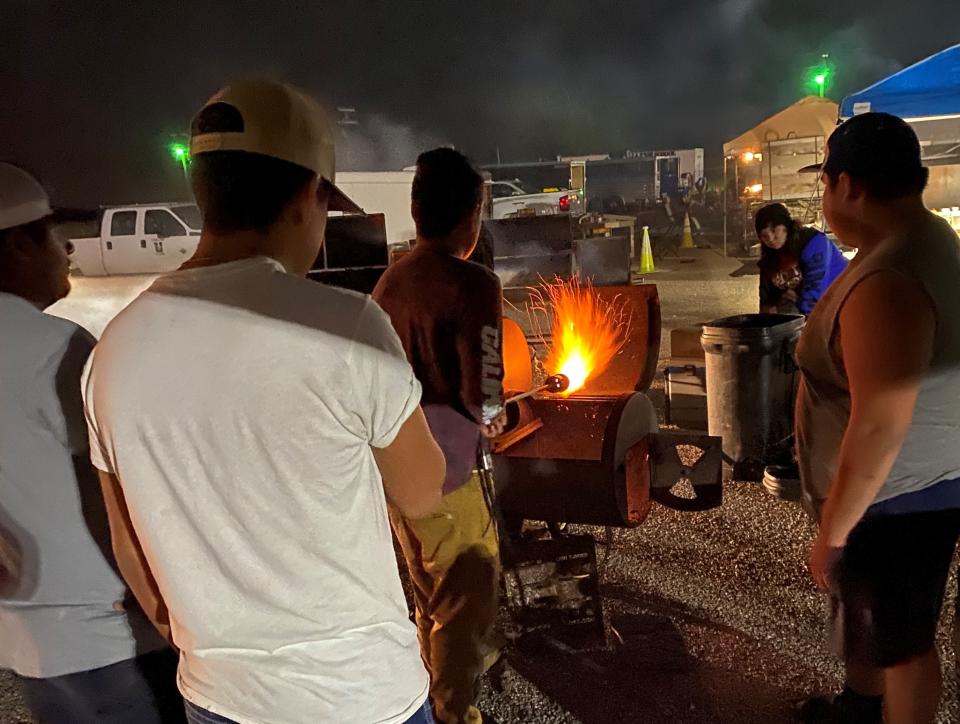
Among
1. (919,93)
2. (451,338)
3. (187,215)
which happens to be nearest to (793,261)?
(919,93)

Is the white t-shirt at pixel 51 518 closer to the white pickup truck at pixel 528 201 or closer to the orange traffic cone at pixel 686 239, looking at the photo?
the white pickup truck at pixel 528 201

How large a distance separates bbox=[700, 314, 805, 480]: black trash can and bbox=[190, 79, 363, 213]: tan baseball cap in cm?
454

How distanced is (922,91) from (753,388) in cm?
395

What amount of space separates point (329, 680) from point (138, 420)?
1.88 ft

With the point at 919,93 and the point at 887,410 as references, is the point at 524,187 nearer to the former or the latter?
the point at 919,93

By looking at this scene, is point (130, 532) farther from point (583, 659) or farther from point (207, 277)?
point (583, 659)

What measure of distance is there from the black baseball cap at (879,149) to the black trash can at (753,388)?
127 inches

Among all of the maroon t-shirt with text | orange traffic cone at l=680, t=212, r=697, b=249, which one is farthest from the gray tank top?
orange traffic cone at l=680, t=212, r=697, b=249

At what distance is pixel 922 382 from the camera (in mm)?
2037

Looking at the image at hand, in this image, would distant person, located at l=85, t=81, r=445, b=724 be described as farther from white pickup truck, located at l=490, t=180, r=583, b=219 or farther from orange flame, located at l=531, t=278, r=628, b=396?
white pickup truck, located at l=490, t=180, r=583, b=219

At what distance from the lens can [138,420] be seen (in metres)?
1.21

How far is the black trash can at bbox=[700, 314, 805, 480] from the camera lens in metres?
5.31

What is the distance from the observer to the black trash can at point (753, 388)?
5.31 metres

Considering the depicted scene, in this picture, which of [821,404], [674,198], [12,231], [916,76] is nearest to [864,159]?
[821,404]
